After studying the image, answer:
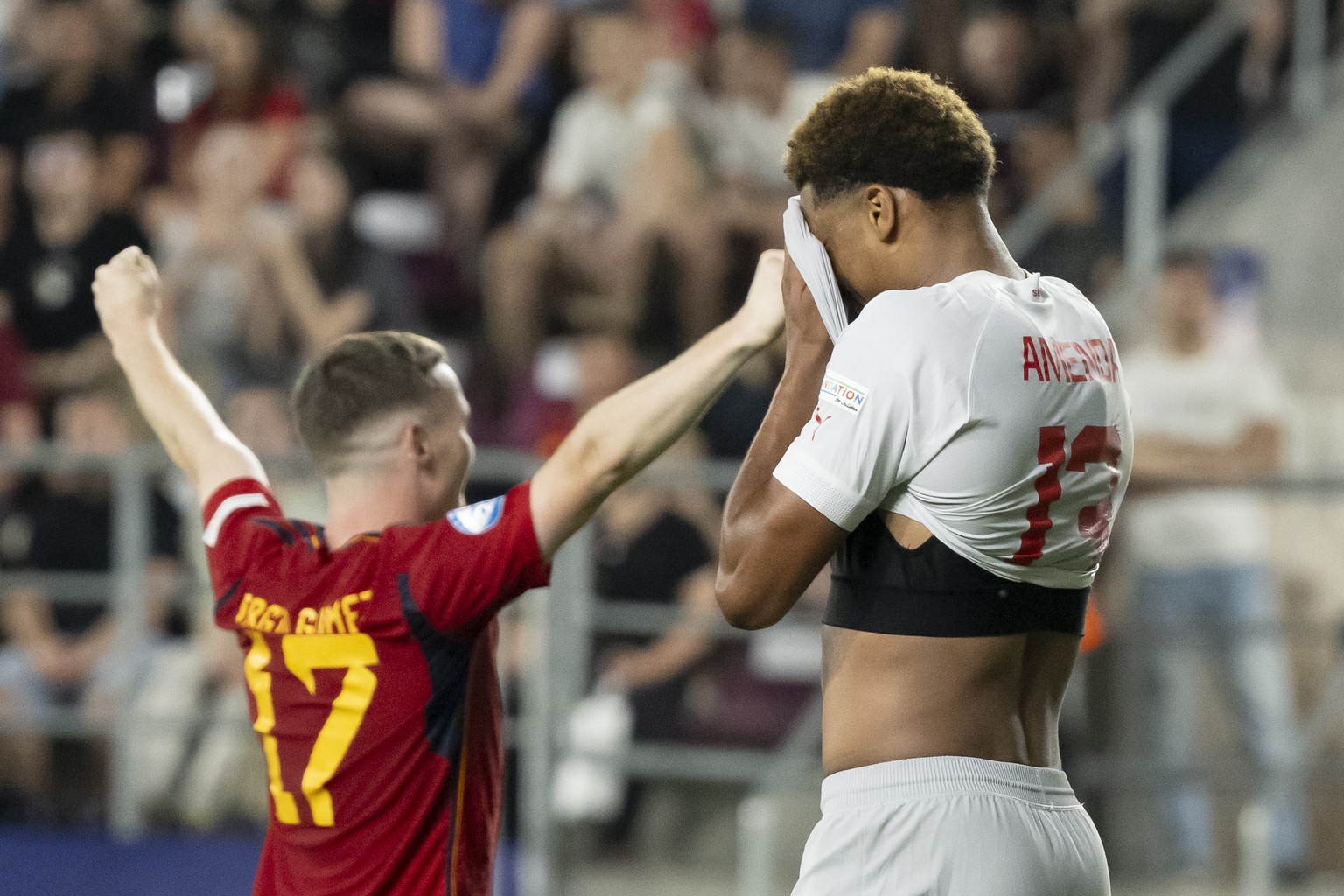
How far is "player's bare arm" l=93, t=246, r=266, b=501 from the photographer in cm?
288

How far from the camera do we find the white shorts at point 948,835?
2250 millimetres

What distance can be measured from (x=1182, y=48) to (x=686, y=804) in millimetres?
4181

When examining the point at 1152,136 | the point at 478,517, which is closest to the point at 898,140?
the point at 478,517

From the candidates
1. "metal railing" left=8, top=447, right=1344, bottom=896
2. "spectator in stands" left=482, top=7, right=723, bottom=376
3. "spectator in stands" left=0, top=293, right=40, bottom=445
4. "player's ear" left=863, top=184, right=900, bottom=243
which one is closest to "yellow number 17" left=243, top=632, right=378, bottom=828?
"player's ear" left=863, top=184, right=900, bottom=243

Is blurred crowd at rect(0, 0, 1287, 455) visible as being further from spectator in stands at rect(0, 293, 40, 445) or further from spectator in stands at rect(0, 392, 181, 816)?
spectator in stands at rect(0, 392, 181, 816)

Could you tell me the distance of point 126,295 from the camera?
2.98 meters

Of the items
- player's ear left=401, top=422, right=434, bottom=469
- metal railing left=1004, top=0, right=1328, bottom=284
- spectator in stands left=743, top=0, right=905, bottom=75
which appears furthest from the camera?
spectator in stands left=743, top=0, right=905, bottom=75

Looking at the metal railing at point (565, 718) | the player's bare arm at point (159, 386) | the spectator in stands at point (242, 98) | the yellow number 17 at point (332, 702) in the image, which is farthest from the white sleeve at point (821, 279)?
the spectator in stands at point (242, 98)

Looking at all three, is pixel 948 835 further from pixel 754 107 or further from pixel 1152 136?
pixel 754 107

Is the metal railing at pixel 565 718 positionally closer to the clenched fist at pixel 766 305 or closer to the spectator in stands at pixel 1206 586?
the spectator in stands at pixel 1206 586

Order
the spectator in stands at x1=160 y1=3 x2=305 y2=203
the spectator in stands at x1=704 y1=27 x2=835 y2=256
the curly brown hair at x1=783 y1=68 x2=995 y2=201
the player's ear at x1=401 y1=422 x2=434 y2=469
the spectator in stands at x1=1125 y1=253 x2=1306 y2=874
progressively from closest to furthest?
the curly brown hair at x1=783 y1=68 x2=995 y2=201 → the player's ear at x1=401 y1=422 x2=434 y2=469 → the spectator in stands at x1=1125 y1=253 x2=1306 y2=874 → the spectator in stands at x1=704 y1=27 x2=835 y2=256 → the spectator in stands at x1=160 y1=3 x2=305 y2=203

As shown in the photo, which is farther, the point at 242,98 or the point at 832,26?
the point at 242,98

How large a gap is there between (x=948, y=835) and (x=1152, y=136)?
550 cm

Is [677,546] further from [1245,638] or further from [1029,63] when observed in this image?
[1029,63]
